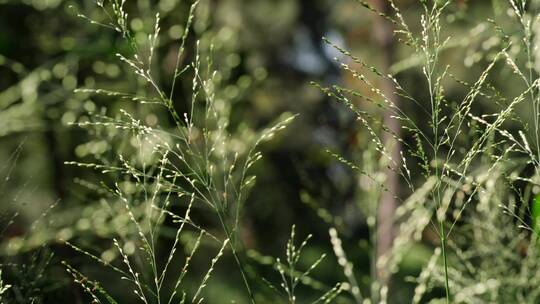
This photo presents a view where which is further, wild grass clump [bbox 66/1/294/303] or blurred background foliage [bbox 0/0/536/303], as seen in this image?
blurred background foliage [bbox 0/0/536/303]

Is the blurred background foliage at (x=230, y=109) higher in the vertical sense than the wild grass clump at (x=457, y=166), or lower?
lower

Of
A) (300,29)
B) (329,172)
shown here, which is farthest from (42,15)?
(300,29)

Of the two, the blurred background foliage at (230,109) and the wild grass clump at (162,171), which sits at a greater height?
the wild grass clump at (162,171)

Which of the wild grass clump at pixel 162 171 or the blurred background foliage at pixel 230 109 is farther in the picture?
the blurred background foliage at pixel 230 109

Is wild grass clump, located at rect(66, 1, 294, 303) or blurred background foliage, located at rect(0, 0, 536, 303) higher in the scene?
wild grass clump, located at rect(66, 1, 294, 303)

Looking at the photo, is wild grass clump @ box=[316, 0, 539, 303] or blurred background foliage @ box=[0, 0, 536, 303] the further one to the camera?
blurred background foliage @ box=[0, 0, 536, 303]

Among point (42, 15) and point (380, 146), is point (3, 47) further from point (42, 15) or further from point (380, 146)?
point (380, 146)

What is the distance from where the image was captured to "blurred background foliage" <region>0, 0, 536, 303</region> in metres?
2.31

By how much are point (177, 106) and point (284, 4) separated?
360 inches

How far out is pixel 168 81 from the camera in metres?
4.39

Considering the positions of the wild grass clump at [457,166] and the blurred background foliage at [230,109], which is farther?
the blurred background foliage at [230,109]

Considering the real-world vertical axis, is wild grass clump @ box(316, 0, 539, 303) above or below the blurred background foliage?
above

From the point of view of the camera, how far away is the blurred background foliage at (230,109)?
2.31m

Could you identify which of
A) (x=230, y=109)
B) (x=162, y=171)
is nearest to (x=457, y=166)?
(x=162, y=171)
